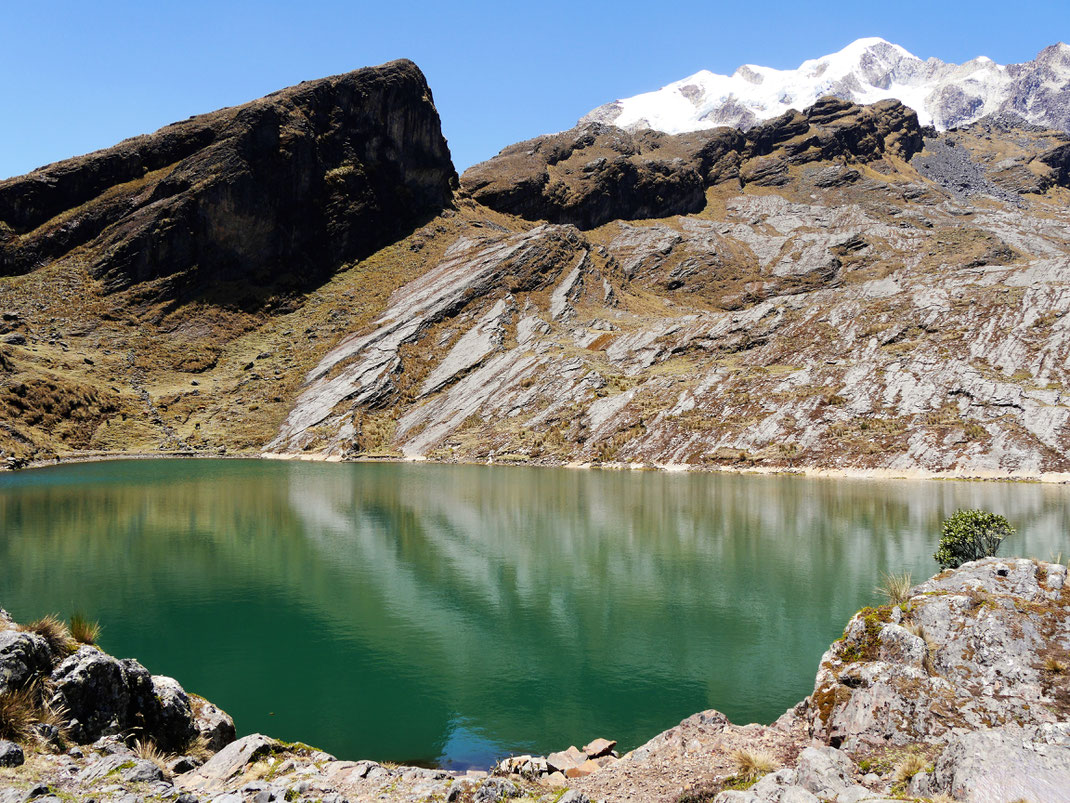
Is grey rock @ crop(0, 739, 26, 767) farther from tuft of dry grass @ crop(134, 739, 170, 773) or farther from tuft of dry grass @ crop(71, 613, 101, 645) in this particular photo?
tuft of dry grass @ crop(71, 613, 101, 645)

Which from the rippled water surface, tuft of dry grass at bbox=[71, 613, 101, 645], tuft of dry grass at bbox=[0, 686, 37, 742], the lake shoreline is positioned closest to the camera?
tuft of dry grass at bbox=[0, 686, 37, 742]

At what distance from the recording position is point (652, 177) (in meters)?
195

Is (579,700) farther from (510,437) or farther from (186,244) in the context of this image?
(186,244)

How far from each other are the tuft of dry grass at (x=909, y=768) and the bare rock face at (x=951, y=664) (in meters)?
0.91

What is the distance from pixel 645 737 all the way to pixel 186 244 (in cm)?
13976

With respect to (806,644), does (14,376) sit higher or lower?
higher

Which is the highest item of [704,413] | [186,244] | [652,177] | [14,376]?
[652,177]

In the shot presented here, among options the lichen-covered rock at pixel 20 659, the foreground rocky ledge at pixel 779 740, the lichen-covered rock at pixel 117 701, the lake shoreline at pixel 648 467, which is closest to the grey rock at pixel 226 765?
the foreground rocky ledge at pixel 779 740

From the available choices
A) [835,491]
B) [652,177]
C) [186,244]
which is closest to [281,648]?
[835,491]

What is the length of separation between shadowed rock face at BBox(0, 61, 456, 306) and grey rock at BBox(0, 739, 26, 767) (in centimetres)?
13476

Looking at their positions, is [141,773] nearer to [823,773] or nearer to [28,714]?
[28,714]

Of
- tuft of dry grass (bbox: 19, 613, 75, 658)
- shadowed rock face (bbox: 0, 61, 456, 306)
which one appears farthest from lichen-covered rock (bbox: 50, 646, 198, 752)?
shadowed rock face (bbox: 0, 61, 456, 306)

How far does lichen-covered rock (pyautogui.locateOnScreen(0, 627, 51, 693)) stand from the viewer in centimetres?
970

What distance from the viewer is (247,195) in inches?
5330
